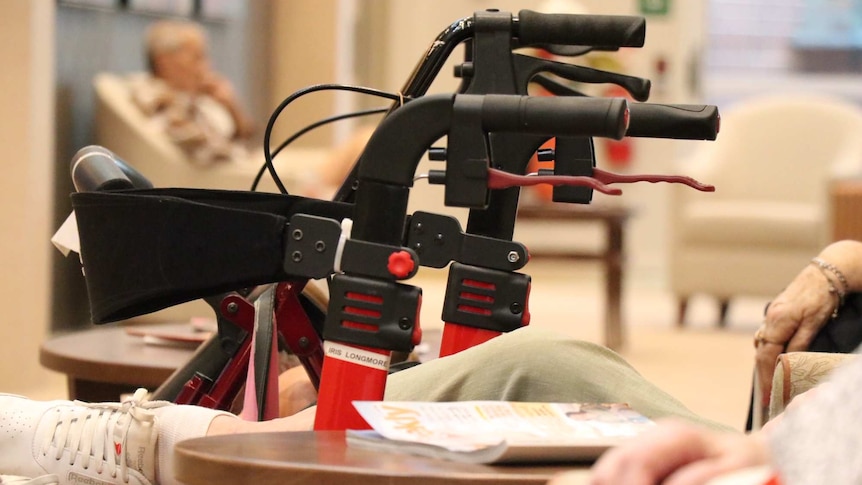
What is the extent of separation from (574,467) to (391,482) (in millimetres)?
134

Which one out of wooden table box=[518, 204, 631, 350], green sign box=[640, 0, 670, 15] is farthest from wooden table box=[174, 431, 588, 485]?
green sign box=[640, 0, 670, 15]

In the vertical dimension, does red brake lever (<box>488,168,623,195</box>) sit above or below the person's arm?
above

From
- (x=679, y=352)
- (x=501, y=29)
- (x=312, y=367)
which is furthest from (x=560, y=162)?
(x=679, y=352)

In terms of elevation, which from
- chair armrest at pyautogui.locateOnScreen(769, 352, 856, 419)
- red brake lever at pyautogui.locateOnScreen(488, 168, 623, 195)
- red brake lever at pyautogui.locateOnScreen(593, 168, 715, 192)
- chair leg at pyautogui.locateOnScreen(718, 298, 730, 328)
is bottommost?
chair leg at pyautogui.locateOnScreen(718, 298, 730, 328)

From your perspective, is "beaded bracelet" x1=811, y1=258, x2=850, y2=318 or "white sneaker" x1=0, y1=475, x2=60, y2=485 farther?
"beaded bracelet" x1=811, y1=258, x2=850, y2=318

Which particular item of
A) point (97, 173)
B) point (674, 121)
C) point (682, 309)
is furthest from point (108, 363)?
point (682, 309)

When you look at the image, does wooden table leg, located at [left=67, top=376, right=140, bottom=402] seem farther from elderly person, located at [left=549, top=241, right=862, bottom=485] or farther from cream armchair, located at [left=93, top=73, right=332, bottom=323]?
cream armchair, located at [left=93, top=73, right=332, bottom=323]

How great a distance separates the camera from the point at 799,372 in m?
1.25

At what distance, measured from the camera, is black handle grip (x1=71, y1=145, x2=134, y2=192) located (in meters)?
1.19

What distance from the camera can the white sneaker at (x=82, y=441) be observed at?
99 cm

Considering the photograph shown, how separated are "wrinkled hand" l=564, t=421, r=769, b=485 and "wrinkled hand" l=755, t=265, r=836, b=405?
774 millimetres

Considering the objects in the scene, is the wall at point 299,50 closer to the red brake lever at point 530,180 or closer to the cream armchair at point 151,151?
the cream armchair at point 151,151

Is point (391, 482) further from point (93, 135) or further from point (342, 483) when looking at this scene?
point (93, 135)

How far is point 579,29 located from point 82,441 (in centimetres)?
58
